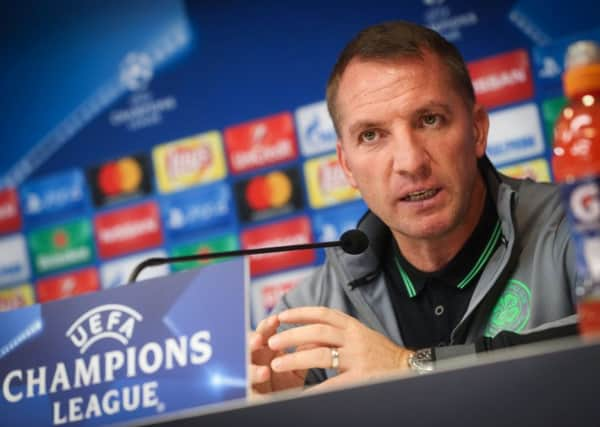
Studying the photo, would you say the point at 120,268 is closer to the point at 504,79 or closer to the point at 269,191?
the point at 269,191

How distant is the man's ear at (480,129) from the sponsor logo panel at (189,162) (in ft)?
5.50

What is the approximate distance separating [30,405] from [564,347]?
694 mm

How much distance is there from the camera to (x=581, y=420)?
0.67 metres

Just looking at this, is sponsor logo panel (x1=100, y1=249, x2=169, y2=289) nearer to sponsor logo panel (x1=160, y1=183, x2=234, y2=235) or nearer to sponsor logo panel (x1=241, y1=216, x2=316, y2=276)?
sponsor logo panel (x1=160, y1=183, x2=234, y2=235)

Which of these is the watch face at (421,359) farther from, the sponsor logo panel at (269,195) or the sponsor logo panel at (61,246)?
the sponsor logo panel at (61,246)

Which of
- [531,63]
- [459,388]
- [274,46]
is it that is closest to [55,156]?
[274,46]

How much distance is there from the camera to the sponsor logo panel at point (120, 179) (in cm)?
341

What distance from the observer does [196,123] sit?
3.37 m

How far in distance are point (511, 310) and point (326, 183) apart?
1.68 meters

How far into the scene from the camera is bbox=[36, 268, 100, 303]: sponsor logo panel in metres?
3.45

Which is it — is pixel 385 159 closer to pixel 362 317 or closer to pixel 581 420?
pixel 362 317

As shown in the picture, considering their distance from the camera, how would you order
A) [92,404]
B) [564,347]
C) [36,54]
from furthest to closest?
[36,54]
[92,404]
[564,347]

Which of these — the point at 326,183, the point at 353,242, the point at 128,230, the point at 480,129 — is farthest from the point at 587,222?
the point at 128,230

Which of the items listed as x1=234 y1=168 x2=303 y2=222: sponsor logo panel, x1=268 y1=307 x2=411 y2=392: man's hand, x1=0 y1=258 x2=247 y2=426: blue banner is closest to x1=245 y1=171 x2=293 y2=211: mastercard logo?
x1=234 y1=168 x2=303 y2=222: sponsor logo panel
